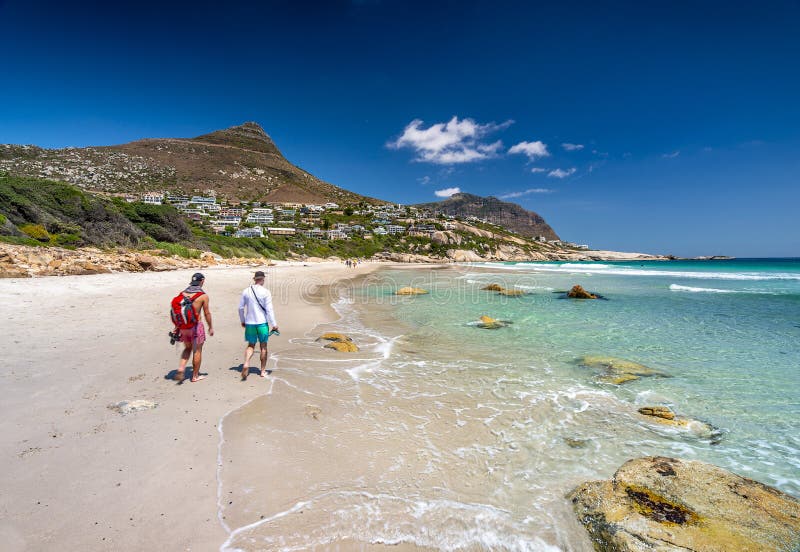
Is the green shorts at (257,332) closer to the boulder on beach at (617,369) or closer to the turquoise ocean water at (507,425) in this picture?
the turquoise ocean water at (507,425)

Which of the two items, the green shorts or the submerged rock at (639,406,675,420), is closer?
the submerged rock at (639,406,675,420)

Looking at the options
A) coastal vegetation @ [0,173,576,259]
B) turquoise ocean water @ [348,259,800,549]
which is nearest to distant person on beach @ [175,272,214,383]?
turquoise ocean water @ [348,259,800,549]

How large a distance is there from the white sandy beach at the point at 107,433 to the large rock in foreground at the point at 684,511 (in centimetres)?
256

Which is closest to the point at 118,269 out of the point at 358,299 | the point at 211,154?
the point at 358,299

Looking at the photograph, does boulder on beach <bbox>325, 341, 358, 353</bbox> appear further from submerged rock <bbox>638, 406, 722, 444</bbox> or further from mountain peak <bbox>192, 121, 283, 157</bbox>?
mountain peak <bbox>192, 121, 283, 157</bbox>

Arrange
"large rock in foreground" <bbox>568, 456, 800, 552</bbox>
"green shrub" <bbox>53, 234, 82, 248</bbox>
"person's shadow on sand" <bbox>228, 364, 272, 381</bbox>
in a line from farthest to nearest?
"green shrub" <bbox>53, 234, 82, 248</bbox>
"person's shadow on sand" <bbox>228, 364, 272, 381</bbox>
"large rock in foreground" <bbox>568, 456, 800, 552</bbox>

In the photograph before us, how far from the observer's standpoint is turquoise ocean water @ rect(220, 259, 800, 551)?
331cm

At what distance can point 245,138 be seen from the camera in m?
142

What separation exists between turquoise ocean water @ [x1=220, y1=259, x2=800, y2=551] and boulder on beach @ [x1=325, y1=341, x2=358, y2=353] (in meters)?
0.51


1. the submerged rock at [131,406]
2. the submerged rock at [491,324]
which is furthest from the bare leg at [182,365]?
the submerged rock at [491,324]

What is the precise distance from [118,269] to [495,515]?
22278 mm

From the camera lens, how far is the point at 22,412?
4379 millimetres

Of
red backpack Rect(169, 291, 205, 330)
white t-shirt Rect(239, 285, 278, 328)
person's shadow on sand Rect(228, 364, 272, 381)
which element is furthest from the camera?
person's shadow on sand Rect(228, 364, 272, 381)

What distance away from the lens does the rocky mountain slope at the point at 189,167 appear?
8331cm
